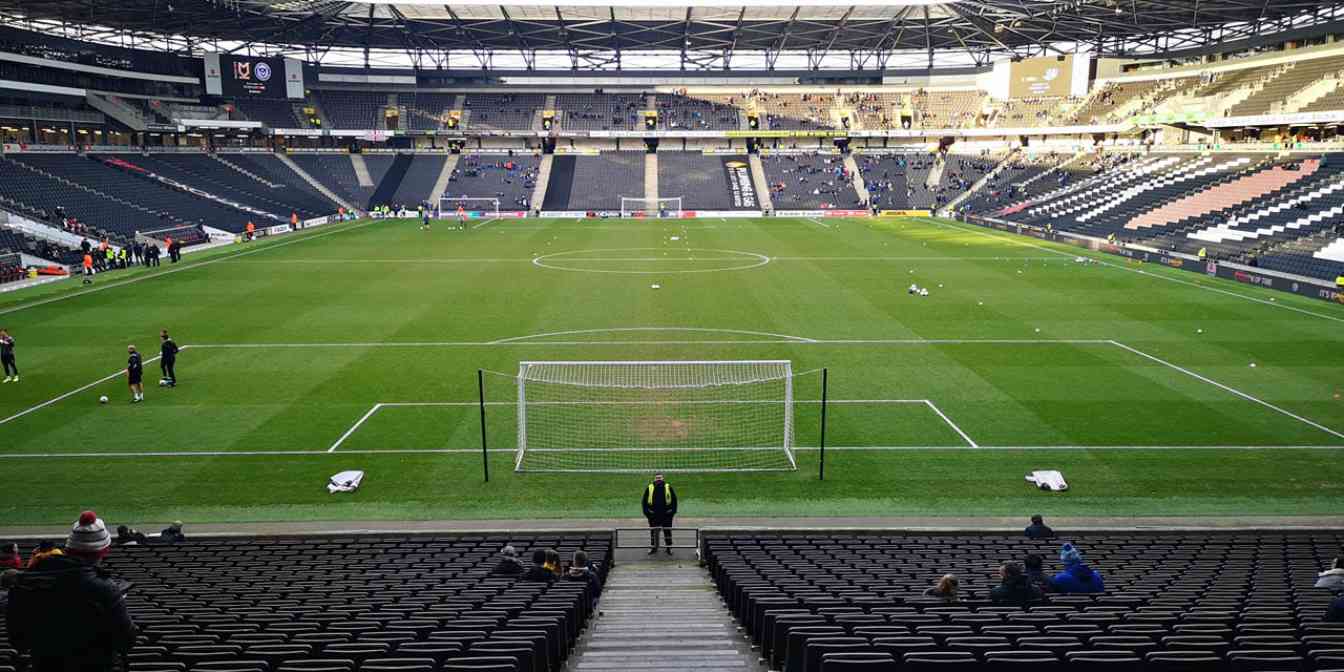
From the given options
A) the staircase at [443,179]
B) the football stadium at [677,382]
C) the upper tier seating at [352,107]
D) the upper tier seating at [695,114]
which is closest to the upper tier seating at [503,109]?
the staircase at [443,179]

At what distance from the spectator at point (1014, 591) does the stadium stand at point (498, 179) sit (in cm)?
7981

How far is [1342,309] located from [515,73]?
88912 mm

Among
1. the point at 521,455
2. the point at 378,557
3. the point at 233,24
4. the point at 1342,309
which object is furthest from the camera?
the point at 233,24

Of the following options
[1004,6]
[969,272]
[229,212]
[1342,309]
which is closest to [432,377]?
[969,272]

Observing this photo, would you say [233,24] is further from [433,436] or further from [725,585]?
[725,585]

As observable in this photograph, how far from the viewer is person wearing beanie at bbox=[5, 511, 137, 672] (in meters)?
4.39

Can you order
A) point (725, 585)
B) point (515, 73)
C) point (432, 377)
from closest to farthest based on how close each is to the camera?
point (725, 585)
point (432, 377)
point (515, 73)

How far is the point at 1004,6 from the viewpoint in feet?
218

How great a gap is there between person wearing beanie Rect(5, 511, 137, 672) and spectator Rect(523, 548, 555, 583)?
5.91 metres

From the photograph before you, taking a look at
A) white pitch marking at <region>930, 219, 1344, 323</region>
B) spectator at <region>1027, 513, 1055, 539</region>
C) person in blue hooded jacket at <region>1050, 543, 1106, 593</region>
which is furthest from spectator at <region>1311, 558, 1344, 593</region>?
white pitch marking at <region>930, 219, 1344, 323</region>

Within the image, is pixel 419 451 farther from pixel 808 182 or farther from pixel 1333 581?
pixel 808 182

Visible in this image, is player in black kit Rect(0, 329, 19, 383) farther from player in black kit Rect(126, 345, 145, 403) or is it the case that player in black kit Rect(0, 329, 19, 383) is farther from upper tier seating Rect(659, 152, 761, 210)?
upper tier seating Rect(659, 152, 761, 210)

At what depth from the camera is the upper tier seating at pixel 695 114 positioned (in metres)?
101

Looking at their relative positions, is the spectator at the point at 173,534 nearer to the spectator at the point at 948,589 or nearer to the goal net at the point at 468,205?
Answer: the spectator at the point at 948,589
